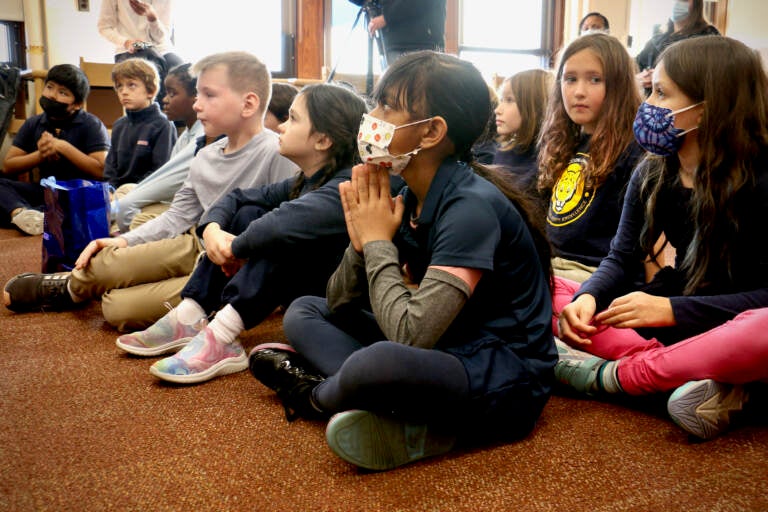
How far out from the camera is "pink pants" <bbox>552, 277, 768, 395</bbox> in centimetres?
106

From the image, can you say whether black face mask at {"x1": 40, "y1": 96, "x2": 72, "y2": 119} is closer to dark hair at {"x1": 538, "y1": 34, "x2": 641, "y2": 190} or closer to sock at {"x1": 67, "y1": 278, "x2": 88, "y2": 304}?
sock at {"x1": 67, "y1": 278, "x2": 88, "y2": 304}

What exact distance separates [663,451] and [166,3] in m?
4.49

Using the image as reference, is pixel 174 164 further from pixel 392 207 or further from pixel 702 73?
pixel 702 73

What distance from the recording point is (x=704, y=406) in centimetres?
110

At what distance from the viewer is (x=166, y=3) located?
4559mm

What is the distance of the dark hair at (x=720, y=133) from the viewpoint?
4.02 feet

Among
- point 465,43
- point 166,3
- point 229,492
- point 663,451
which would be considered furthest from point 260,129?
point 465,43

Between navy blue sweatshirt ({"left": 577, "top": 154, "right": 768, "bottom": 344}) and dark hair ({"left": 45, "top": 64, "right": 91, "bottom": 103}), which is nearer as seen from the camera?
navy blue sweatshirt ({"left": 577, "top": 154, "right": 768, "bottom": 344})

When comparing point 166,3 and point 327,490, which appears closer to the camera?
point 327,490

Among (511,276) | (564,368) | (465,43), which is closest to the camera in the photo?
(511,276)

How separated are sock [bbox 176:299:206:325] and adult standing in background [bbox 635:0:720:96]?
2.19 meters

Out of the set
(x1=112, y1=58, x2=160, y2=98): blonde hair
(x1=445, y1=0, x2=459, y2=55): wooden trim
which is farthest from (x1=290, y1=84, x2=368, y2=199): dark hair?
(x1=445, y1=0, x2=459, y2=55): wooden trim

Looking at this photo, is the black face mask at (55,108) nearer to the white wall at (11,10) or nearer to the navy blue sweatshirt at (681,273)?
the white wall at (11,10)

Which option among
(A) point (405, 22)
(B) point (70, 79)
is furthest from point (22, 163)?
(A) point (405, 22)
